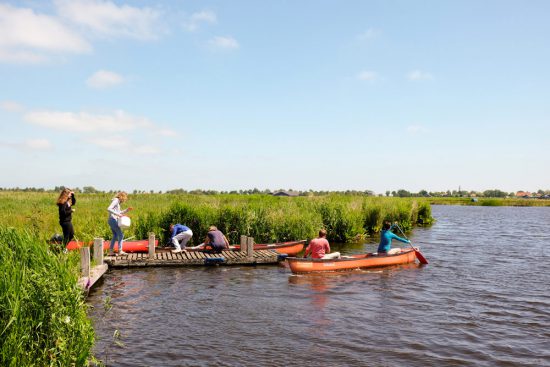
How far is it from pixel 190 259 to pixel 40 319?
36.6ft

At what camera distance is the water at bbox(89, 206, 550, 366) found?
849 centimetres

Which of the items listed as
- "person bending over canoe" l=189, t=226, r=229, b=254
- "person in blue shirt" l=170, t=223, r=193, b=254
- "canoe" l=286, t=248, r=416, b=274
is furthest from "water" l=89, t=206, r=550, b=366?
"person in blue shirt" l=170, t=223, r=193, b=254

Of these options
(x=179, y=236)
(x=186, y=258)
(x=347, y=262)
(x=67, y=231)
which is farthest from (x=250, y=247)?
(x=67, y=231)

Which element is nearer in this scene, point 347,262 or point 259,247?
point 347,262

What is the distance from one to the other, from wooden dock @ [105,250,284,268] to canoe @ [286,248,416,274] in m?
2.11

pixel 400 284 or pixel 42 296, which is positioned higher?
pixel 42 296

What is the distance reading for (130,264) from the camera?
1641cm

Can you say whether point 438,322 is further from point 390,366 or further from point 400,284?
point 400,284

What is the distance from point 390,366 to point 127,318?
6123 mm

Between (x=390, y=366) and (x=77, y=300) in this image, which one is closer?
(x=77, y=300)

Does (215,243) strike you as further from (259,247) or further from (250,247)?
(259,247)

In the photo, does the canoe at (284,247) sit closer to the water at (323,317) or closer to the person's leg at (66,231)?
the water at (323,317)

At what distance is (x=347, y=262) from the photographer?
16.6 metres

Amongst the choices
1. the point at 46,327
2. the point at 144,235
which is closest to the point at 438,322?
the point at 46,327
